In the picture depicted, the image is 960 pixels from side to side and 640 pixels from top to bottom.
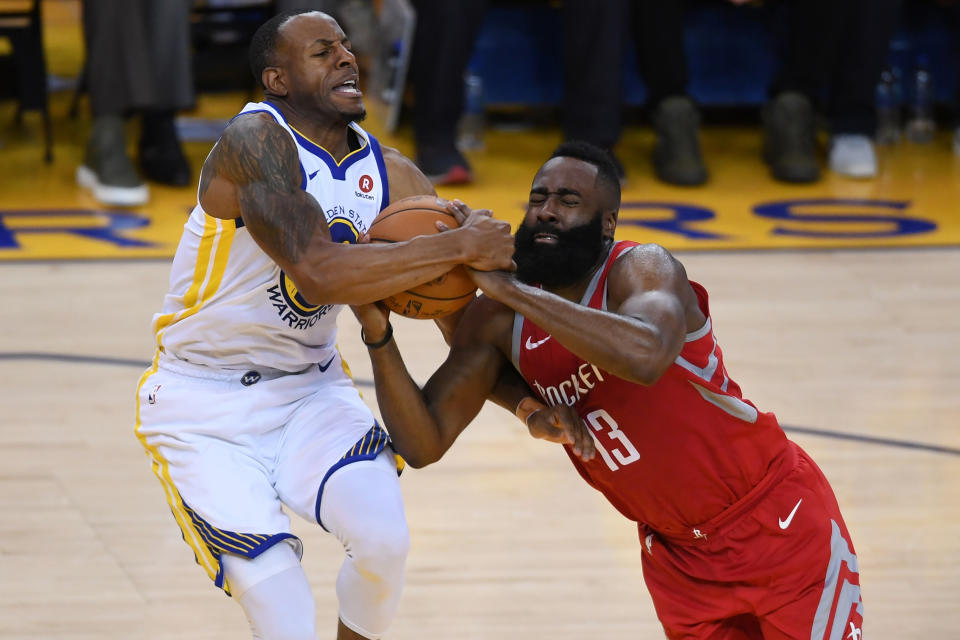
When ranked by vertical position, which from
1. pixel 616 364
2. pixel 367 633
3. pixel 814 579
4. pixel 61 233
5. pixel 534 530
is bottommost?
pixel 61 233

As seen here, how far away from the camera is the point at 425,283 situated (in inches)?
133

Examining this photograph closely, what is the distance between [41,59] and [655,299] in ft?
22.8

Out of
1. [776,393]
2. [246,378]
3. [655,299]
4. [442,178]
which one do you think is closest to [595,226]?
[655,299]

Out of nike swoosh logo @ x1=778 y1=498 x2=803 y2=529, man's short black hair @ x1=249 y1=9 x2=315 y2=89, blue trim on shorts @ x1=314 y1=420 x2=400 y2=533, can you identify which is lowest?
blue trim on shorts @ x1=314 y1=420 x2=400 y2=533

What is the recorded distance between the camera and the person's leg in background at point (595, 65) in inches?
345

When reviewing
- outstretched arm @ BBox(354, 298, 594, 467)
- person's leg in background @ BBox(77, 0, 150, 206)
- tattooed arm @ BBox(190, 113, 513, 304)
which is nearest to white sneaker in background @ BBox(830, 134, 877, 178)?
person's leg in background @ BBox(77, 0, 150, 206)

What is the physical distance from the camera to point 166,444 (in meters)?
3.67

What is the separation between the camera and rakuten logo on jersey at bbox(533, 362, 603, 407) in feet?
11.4

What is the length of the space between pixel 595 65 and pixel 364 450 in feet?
18.6

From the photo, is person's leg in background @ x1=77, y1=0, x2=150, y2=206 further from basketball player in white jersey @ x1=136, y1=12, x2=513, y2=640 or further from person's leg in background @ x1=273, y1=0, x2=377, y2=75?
basketball player in white jersey @ x1=136, y1=12, x2=513, y2=640

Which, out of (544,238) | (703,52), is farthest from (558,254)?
(703,52)

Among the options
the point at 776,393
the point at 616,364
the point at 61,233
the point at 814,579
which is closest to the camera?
the point at 616,364

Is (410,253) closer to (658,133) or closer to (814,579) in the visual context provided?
(814,579)

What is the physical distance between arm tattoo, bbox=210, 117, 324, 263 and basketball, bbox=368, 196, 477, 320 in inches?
7.9
